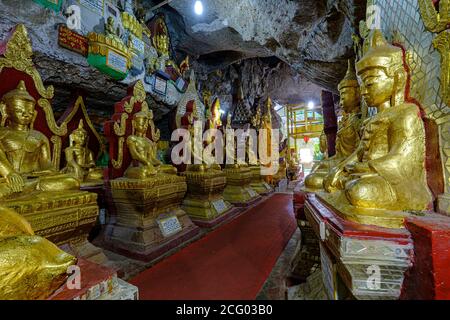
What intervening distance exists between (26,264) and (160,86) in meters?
6.72

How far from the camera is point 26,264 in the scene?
0.78 m

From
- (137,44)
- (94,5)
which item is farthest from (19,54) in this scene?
(137,44)

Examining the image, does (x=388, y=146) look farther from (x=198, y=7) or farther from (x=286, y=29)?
(x=198, y=7)

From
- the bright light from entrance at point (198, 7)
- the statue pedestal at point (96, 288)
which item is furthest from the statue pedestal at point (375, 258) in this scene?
the bright light from entrance at point (198, 7)

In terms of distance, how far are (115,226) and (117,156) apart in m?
1.00

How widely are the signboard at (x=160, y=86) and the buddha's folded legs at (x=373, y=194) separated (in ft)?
21.6

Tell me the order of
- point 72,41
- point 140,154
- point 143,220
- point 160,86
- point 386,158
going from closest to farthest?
point 386,158 < point 143,220 < point 140,154 < point 72,41 < point 160,86

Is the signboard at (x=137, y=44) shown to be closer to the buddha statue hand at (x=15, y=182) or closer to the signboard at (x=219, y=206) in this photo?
the signboard at (x=219, y=206)

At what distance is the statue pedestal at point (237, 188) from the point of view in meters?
5.03

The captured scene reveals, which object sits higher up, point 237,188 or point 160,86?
point 160,86

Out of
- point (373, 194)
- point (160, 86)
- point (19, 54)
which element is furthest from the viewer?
point (160, 86)

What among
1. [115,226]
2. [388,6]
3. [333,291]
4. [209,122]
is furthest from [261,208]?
[388,6]

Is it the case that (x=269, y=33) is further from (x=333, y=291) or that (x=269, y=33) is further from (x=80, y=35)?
(x=333, y=291)

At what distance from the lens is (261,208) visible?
4.86m
